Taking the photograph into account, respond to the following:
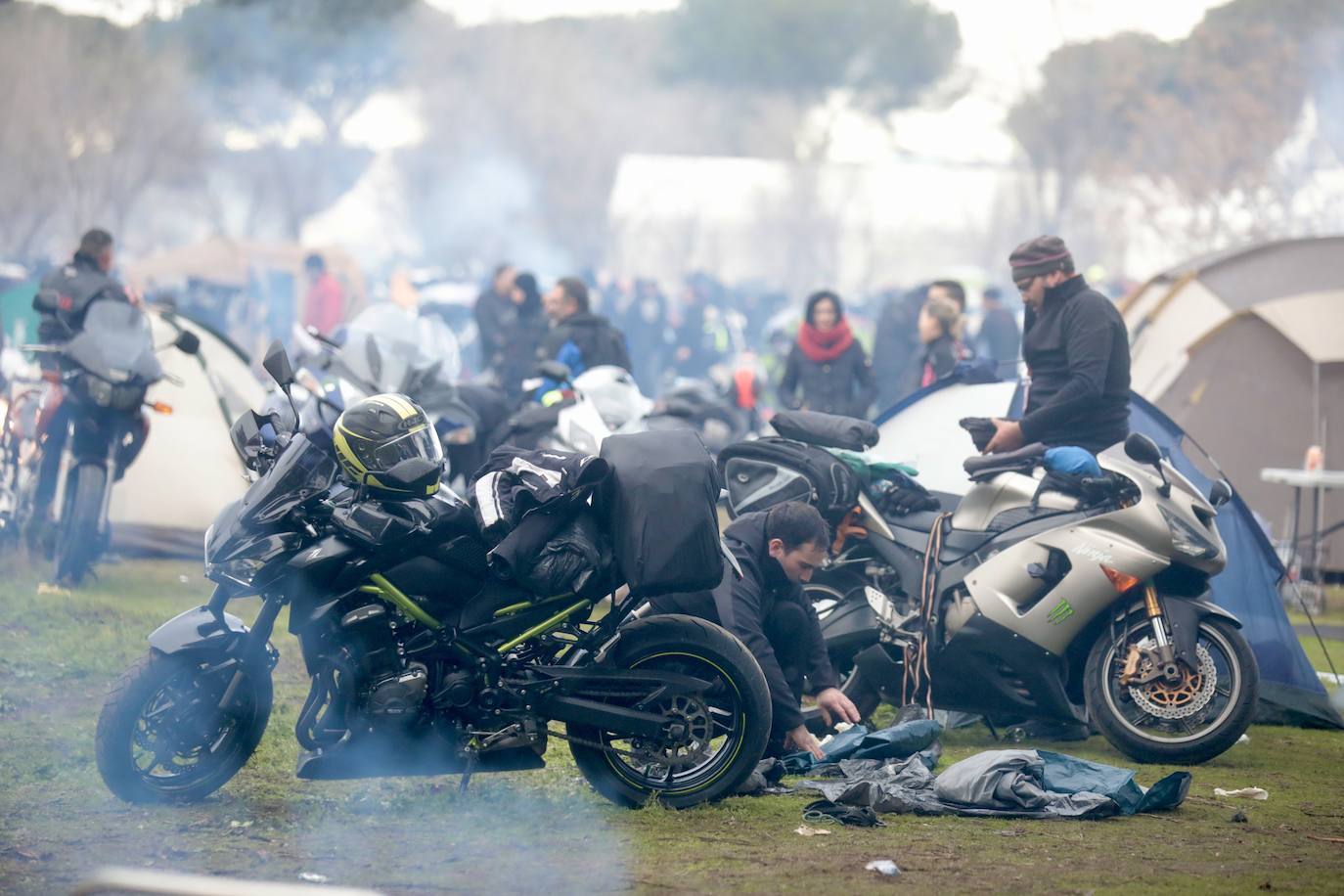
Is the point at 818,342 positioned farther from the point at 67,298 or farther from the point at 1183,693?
the point at 1183,693

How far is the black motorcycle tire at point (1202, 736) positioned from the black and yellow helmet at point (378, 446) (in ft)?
9.26

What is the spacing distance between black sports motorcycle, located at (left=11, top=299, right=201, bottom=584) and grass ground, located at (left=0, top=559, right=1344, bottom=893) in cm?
307

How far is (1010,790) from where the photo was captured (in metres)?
6.12

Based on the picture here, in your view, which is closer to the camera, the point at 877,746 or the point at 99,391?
the point at 877,746

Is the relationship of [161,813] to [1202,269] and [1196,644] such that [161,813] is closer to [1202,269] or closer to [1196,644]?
[1196,644]

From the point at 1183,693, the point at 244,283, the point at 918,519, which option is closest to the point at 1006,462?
the point at 918,519

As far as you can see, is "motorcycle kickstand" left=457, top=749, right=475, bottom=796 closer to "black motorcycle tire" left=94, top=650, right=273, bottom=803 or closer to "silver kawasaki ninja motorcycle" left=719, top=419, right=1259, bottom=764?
"black motorcycle tire" left=94, top=650, right=273, bottom=803

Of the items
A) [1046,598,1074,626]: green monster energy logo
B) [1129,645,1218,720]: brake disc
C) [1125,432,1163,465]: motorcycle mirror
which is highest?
[1125,432,1163,465]: motorcycle mirror

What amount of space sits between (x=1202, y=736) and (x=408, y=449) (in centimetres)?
329

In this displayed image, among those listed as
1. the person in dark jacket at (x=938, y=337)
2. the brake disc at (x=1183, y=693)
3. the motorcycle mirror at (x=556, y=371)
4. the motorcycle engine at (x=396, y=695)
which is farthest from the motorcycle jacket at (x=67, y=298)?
the brake disc at (x=1183, y=693)

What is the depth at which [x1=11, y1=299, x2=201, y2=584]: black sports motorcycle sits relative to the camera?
395 inches

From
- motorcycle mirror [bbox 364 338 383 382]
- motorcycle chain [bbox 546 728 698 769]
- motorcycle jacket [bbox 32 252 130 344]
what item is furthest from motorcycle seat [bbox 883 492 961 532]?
motorcycle jacket [bbox 32 252 130 344]

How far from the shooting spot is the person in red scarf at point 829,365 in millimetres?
13078

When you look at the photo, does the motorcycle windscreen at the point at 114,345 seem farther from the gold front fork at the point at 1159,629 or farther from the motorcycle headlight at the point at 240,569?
the gold front fork at the point at 1159,629
